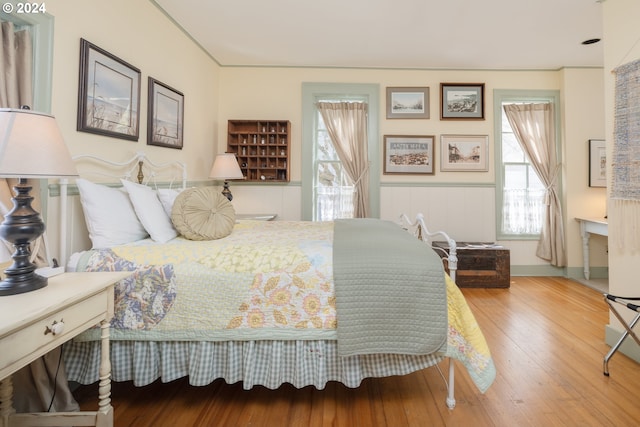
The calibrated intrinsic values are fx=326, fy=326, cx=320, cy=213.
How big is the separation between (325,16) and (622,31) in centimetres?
228

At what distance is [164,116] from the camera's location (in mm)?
3012

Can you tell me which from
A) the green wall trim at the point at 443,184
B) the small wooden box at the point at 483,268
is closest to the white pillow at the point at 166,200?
the green wall trim at the point at 443,184

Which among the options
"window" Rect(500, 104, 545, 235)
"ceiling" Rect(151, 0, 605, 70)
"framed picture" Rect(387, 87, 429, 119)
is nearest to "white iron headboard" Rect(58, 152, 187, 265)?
"ceiling" Rect(151, 0, 605, 70)

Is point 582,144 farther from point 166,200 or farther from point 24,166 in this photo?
point 24,166

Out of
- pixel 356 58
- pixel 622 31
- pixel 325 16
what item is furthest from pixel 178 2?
pixel 622 31

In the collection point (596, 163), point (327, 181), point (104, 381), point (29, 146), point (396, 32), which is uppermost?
point (396, 32)

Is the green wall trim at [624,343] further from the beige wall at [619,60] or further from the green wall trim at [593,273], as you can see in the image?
the green wall trim at [593,273]

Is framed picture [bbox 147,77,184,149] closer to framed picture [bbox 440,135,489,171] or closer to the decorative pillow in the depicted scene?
the decorative pillow

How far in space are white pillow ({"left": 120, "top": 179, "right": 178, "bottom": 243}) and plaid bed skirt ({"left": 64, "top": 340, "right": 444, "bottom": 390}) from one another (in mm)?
636

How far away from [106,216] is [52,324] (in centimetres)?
92

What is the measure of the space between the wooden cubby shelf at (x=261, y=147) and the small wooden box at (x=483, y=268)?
243cm

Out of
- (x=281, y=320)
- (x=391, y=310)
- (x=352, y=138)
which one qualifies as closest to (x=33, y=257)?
(x=281, y=320)

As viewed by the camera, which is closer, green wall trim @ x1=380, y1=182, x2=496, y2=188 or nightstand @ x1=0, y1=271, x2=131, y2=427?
nightstand @ x1=0, y1=271, x2=131, y2=427

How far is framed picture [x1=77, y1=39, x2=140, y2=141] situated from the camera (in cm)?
206
